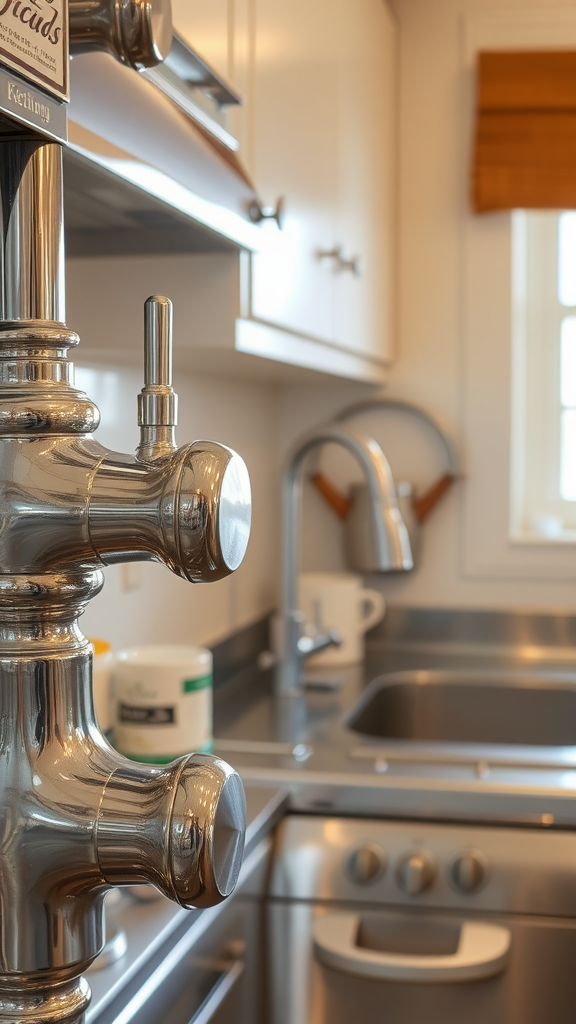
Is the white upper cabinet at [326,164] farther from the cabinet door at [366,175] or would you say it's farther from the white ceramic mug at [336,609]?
the white ceramic mug at [336,609]

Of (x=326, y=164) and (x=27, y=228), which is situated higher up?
(x=326, y=164)

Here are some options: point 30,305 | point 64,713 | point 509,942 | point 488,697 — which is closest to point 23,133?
point 30,305

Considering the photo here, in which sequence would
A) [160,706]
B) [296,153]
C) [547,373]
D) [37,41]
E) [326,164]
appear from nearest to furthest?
[37,41] → [160,706] → [296,153] → [326,164] → [547,373]

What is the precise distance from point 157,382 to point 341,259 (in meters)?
1.28

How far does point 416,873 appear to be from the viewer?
1312 mm

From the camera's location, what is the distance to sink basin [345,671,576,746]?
2.08 meters

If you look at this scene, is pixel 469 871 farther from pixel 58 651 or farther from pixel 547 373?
pixel 547 373

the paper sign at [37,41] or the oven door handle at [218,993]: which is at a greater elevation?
the paper sign at [37,41]

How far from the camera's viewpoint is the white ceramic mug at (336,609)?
214cm

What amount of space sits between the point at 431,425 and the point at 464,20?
85 centimetres

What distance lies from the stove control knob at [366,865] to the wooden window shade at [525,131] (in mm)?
1477

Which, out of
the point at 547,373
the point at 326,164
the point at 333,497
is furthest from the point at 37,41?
the point at 547,373

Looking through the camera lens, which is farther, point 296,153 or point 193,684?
point 296,153

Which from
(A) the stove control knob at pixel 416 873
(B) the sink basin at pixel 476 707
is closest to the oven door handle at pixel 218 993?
(A) the stove control knob at pixel 416 873
